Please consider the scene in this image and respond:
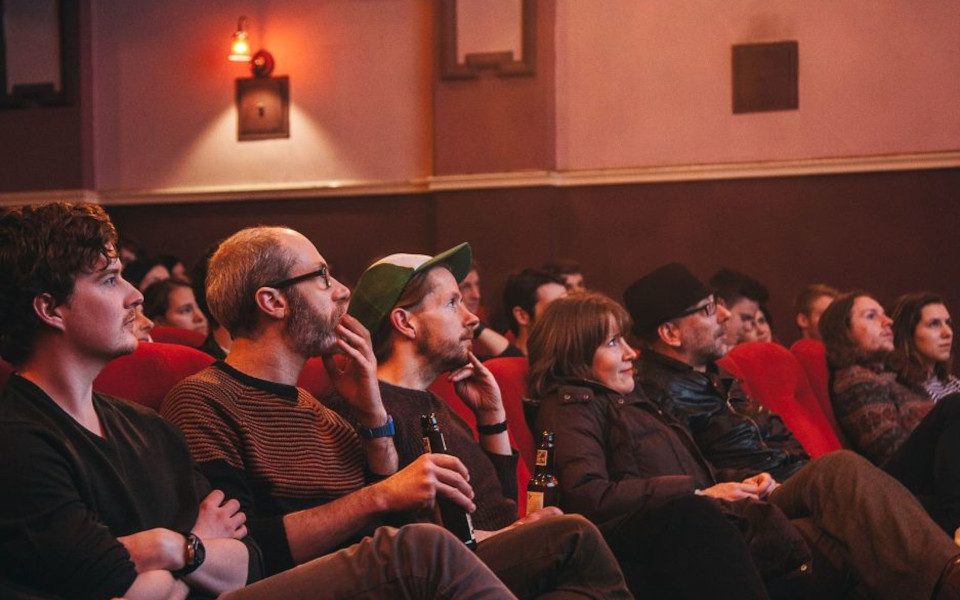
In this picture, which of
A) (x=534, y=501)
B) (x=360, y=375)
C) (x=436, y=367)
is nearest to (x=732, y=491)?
(x=534, y=501)

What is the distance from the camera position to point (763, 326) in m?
6.01

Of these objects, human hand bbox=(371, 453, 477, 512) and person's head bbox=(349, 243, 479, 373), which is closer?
human hand bbox=(371, 453, 477, 512)

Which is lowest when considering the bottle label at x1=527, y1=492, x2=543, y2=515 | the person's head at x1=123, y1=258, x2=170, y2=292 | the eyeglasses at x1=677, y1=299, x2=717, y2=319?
the bottle label at x1=527, y1=492, x2=543, y2=515

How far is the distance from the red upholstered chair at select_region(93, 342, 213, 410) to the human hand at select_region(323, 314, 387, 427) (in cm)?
34

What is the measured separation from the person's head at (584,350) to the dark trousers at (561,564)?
3.38ft

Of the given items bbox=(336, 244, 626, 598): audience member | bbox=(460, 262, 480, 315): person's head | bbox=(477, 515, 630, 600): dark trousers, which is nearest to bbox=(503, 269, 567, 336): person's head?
bbox=(460, 262, 480, 315): person's head

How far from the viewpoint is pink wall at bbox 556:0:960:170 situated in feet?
21.1

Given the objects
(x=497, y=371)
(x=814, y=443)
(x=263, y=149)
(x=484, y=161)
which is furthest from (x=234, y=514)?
(x=263, y=149)

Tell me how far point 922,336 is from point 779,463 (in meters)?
1.30

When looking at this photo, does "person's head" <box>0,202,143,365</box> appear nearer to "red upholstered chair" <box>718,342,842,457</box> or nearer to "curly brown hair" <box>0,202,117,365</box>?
"curly brown hair" <box>0,202,117,365</box>

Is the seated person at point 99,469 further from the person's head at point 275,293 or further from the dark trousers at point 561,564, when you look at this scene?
the person's head at point 275,293

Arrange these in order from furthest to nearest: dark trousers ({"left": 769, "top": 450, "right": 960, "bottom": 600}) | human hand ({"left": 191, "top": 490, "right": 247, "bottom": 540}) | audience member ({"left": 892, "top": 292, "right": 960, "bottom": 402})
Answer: audience member ({"left": 892, "top": 292, "right": 960, "bottom": 402}), dark trousers ({"left": 769, "top": 450, "right": 960, "bottom": 600}), human hand ({"left": 191, "top": 490, "right": 247, "bottom": 540})

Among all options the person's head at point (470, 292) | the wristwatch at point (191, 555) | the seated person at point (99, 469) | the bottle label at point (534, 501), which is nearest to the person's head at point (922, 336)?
the person's head at point (470, 292)

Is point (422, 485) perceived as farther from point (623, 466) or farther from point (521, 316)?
point (521, 316)
